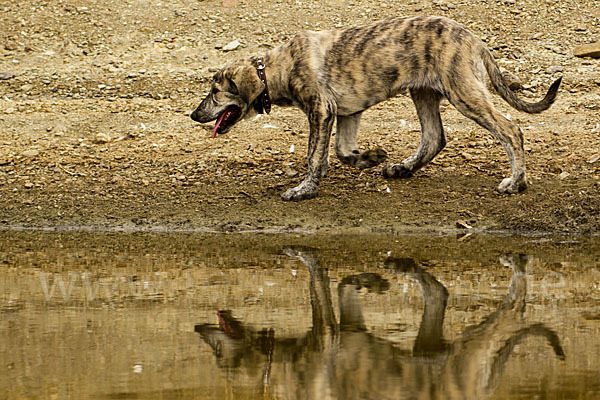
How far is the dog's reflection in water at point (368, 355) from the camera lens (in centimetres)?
387

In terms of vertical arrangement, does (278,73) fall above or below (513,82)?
below

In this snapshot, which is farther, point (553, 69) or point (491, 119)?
point (553, 69)

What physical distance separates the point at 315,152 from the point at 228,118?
3.22 ft

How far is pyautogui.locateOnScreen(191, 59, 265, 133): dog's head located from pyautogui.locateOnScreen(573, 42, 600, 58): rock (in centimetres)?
568

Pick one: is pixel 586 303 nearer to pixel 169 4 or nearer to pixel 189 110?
pixel 189 110

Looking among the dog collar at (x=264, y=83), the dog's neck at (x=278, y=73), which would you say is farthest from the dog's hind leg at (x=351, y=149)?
the dog collar at (x=264, y=83)

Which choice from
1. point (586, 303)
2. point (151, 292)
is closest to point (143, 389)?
point (151, 292)

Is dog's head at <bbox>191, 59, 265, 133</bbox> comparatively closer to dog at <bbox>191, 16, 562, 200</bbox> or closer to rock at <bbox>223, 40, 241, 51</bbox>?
dog at <bbox>191, 16, 562, 200</bbox>

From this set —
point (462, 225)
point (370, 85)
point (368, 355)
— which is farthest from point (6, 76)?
point (368, 355)

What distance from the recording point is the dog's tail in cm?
898

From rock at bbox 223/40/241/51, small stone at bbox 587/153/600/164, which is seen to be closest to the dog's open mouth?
small stone at bbox 587/153/600/164

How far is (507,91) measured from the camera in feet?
30.2

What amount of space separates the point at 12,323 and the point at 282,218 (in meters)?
4.01

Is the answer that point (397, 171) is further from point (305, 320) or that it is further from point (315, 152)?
point (305, 320)
